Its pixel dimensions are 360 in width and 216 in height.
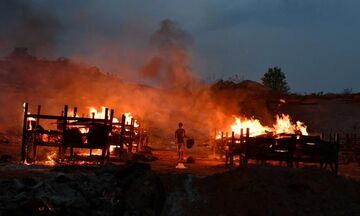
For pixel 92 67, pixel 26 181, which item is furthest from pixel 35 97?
pixel 26 181

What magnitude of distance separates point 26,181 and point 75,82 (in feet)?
137

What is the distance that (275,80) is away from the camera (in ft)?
222

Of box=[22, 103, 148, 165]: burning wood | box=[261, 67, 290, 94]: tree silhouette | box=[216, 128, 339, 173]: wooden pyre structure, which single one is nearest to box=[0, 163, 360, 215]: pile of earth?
box=[216, 128, 339, 173]: wooden pyre structure

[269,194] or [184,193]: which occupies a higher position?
[269,194]

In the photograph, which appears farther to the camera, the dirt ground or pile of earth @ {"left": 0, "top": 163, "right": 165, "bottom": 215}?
the dirt ground

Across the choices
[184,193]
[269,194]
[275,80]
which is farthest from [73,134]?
[275,80]

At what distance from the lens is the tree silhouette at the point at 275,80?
67188 millimetres

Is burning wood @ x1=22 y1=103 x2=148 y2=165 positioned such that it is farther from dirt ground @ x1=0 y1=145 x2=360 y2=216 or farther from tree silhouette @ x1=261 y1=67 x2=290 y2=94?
tree silhouette @ x1=261 y1=67 x2=290 y2=94

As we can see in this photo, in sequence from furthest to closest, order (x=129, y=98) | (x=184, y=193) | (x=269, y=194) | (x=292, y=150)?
(x=129, y=98)
(x=292, y=150)
(x=184, y=193)
(x=269, y=194)

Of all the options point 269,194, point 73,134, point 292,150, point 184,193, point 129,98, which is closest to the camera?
point 269,194

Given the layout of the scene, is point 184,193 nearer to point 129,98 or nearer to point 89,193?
point 89,193

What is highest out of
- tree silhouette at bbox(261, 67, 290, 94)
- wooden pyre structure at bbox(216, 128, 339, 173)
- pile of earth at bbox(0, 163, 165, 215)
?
tree silhouette at bbox(261, 67, 290, 94)

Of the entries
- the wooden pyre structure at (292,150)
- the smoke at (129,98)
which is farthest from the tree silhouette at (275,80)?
the wooden pyre structure at (292,150)

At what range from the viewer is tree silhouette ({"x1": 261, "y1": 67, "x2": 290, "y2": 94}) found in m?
67.2
